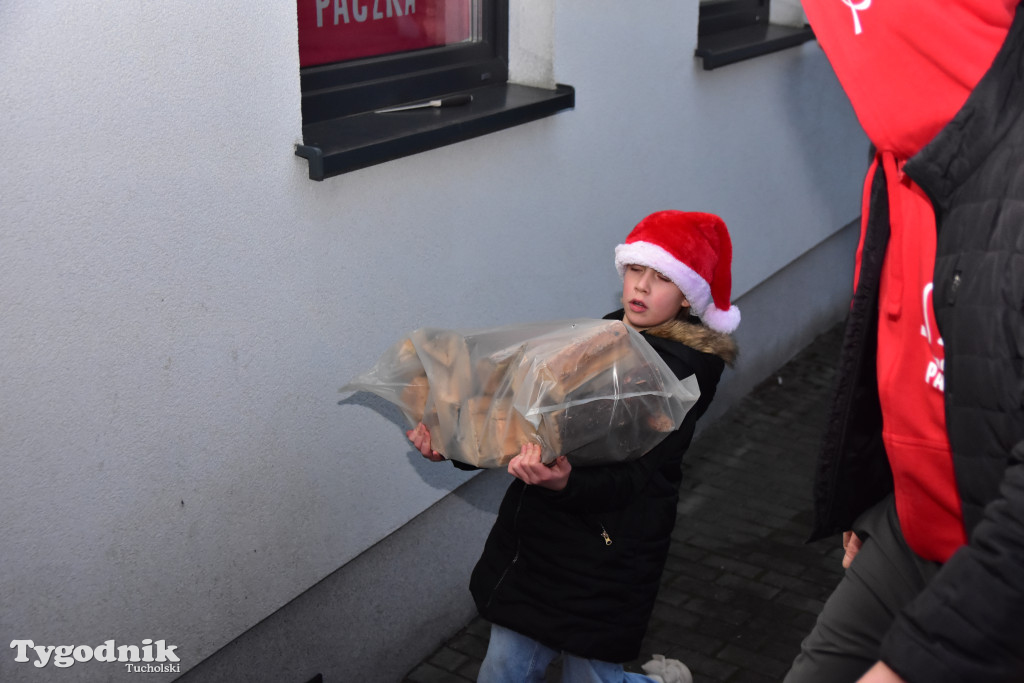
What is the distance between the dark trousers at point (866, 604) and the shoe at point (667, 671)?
1.31 metres

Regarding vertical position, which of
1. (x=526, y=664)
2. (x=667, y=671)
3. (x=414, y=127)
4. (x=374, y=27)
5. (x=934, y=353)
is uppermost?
(x=374, y=27)

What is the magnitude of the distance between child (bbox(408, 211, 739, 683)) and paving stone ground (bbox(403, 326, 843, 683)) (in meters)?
0.86

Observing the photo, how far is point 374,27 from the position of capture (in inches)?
140

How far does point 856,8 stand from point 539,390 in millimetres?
940

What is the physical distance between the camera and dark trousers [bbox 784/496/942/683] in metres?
2.15

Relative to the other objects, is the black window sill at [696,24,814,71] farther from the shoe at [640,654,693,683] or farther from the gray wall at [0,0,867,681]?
the shoe at [640,654,693,683]

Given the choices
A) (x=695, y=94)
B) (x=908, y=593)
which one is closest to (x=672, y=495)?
(x=908, y=593)

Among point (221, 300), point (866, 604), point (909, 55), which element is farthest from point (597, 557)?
point (909, 55)

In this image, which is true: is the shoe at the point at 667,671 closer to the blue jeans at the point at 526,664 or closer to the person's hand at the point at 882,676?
the blue jeans at the point at 526,664

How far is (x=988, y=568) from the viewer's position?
1437 millimetres

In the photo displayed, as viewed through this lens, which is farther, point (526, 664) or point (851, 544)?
point (526, 664)

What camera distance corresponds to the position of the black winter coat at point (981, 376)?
56.0 inches

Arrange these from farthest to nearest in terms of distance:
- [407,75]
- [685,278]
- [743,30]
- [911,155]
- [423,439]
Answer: [743,30] → [407,75] → [685,278] → [423,439] → [911,155]

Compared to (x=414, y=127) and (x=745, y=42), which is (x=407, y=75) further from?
(x=745, y=42)
